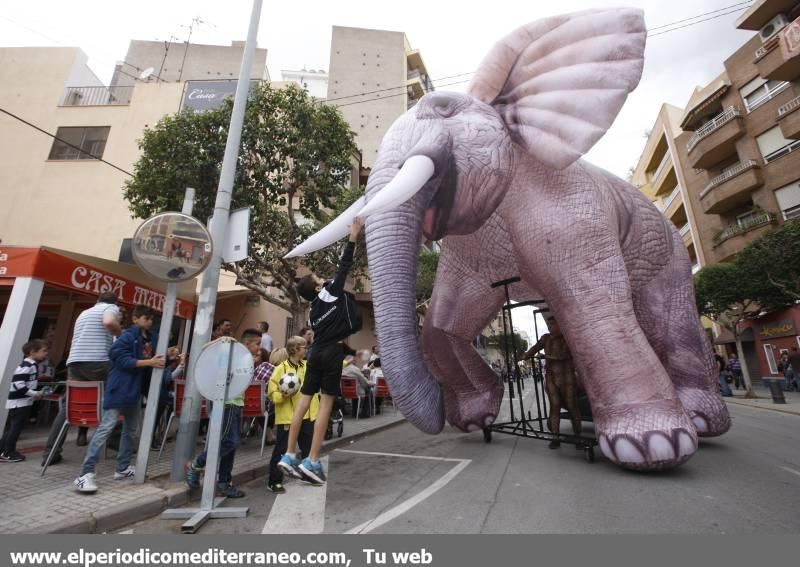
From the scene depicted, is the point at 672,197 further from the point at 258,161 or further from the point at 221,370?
the point at 221,370

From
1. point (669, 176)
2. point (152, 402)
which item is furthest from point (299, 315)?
point (669, 176)

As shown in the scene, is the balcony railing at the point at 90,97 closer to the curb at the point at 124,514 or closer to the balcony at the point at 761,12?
the curb at the point at 124,514

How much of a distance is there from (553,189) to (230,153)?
344 cm

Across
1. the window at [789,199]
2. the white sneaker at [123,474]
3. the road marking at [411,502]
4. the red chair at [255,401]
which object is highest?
the window at [789,199]

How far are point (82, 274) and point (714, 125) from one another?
1042 inches

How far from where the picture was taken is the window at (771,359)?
1827 cm

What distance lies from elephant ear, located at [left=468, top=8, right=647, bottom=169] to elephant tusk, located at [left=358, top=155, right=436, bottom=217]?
44.9 inches

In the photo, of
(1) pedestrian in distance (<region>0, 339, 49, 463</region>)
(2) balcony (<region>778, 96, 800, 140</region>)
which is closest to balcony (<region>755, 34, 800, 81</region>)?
(2) balcony (<region>778, 96, 800, 140</region>)

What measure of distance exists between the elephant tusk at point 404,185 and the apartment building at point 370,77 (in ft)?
88.7

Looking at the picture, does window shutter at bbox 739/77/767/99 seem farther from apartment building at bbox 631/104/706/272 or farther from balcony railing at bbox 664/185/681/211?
balcony railing at bbox 664/185/681/211

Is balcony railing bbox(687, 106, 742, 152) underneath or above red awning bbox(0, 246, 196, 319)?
above

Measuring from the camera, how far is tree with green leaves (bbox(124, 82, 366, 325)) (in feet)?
33.5

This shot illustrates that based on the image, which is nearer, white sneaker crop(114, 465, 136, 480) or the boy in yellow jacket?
the boy in yellow jacket

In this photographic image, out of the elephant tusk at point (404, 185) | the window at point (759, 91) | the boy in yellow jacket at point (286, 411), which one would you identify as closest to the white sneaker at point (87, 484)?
the boy in yellow jacket at point (286, 411)
